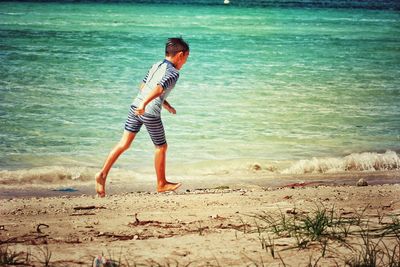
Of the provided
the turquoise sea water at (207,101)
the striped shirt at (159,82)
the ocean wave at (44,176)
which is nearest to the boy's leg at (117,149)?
the striped shirt at (159,82)

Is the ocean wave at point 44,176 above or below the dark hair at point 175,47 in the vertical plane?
below

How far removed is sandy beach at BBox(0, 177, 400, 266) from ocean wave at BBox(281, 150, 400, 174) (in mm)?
2039

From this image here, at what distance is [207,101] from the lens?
1149cm

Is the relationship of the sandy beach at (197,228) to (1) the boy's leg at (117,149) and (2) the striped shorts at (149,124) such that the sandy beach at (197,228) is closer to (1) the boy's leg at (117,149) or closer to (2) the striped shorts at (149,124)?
(1) the boy's leg at (117,149)

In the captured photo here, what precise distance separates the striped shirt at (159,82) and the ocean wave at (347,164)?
7.94 ft

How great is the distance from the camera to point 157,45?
75.2 ft

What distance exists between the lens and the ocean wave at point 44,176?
6633 millimetres

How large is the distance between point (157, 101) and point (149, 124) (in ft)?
0.71

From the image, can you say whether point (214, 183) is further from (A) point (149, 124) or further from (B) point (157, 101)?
(B) point (157, 101)

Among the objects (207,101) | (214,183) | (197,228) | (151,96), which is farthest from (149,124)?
(207,101)

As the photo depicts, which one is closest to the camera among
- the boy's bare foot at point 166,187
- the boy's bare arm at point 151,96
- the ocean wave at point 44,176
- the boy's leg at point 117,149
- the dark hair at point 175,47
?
the boy's bare arm at point 151,96

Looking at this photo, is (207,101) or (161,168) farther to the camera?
(207,101)

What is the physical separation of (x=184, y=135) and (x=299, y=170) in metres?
1.99

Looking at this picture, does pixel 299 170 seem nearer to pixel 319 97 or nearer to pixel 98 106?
pixel 98 106
